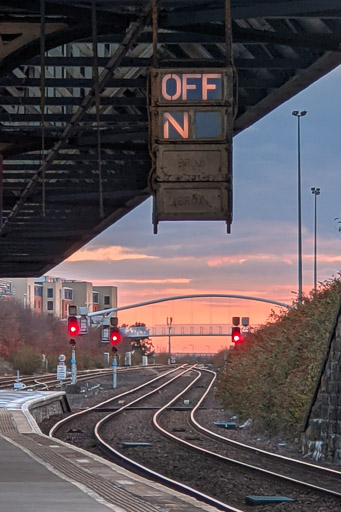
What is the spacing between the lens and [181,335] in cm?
16675

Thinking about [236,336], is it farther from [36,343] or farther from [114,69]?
[36,343]

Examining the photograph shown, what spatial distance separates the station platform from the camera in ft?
41.7

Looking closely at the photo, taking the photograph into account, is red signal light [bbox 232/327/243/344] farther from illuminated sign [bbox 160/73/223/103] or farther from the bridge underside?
illuminated sign [bbox 160/73/223/103]

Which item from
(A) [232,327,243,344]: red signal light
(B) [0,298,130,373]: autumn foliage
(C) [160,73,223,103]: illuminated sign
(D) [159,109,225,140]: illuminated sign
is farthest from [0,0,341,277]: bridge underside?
(B) [0,298,130,373]: autumn foliage

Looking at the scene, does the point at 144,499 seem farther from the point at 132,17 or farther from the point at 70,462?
the point at 132,17

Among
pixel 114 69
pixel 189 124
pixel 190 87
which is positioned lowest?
pixel 189 124

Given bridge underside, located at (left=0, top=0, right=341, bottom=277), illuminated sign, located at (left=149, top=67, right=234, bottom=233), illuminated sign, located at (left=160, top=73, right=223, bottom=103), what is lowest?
illuminated sign, located at (left=149, top=67, right=234, bottom=233)

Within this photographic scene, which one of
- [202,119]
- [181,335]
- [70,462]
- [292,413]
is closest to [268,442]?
[292,413]

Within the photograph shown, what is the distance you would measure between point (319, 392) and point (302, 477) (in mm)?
4709

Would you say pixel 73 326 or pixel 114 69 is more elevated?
pixel 114 69

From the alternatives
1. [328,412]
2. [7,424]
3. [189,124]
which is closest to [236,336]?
[7,424]

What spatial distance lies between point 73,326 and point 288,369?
2235cm

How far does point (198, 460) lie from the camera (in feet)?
81.4

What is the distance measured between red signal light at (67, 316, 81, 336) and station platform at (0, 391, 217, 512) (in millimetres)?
30710
